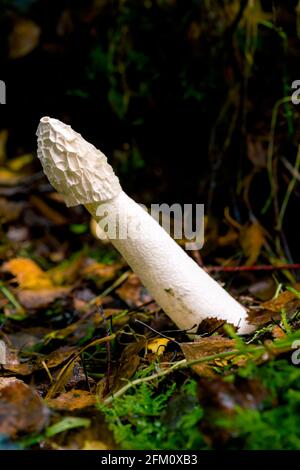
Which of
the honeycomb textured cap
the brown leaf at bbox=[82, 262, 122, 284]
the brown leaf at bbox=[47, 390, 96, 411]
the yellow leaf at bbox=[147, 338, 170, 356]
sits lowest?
the brown leaf at bbox=[82, 262, 122, 284]

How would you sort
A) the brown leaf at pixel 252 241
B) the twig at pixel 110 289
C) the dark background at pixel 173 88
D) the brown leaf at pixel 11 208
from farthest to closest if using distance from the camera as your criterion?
the brown leaf at pixel 11 208
the dark background at pixel 173 88
the twig at pixel 110 289
the brown leaf at pixel 252 241

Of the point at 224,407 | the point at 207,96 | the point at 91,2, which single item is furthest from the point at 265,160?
the point at 224,407

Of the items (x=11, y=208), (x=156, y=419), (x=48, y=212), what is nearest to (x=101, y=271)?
(x=48, y=212)

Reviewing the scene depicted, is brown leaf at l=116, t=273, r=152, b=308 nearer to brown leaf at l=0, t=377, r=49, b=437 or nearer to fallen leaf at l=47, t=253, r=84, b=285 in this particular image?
fallen leaf at l=47, t=253, r=84, b=285
